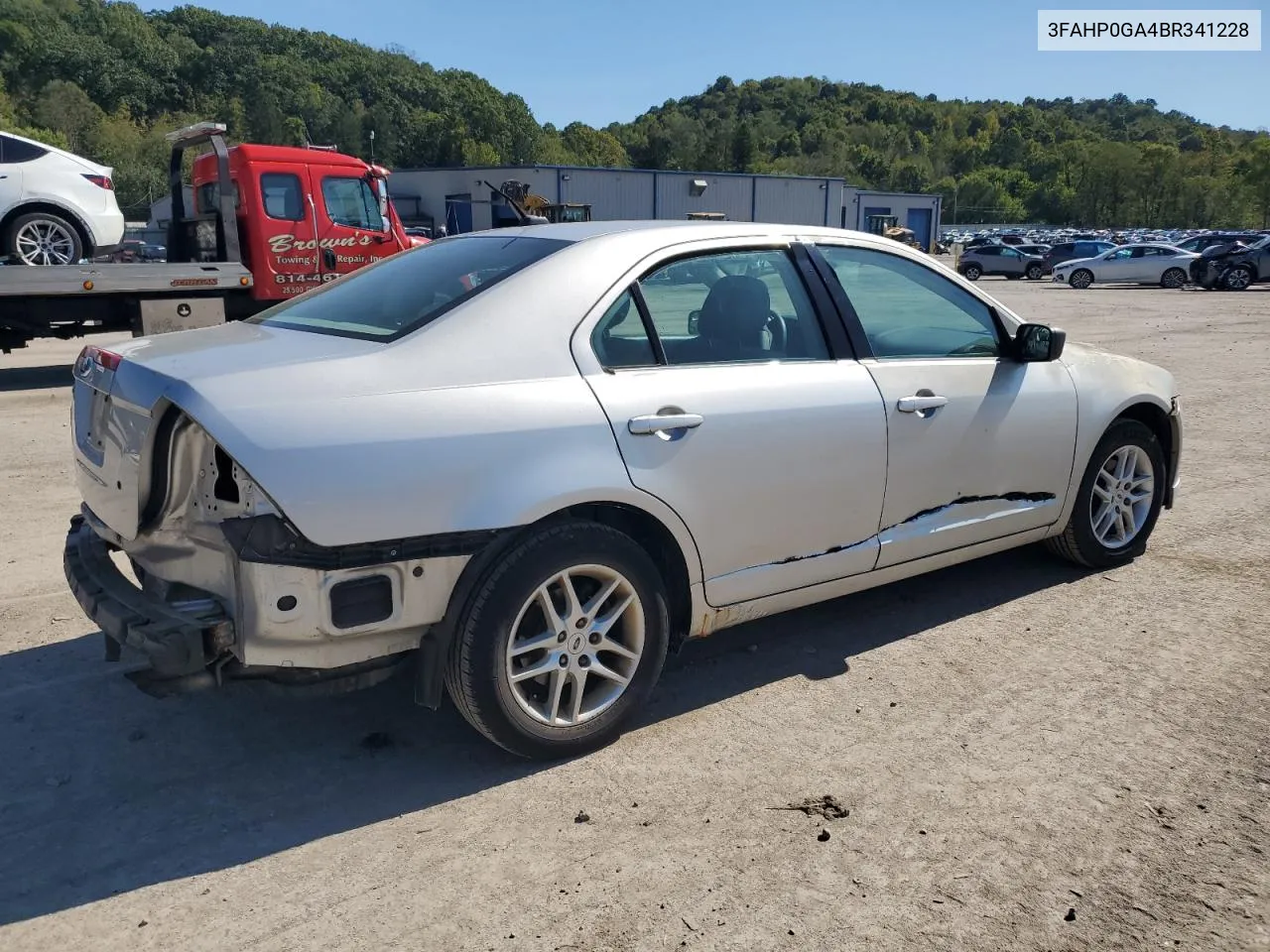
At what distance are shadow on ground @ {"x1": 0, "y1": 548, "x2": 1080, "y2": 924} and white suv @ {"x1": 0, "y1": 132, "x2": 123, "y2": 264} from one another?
9535mm

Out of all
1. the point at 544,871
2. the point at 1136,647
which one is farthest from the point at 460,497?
the point at 1136,647

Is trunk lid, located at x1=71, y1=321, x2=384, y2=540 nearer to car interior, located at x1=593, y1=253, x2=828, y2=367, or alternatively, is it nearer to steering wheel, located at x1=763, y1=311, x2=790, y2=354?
car interior, located at x1=593, y1=253, x2=828, y2=367

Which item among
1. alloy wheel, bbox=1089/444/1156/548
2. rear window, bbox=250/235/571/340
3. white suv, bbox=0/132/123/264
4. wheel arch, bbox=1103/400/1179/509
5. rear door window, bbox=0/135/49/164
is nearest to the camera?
rear window, bbox=250/235/571/340

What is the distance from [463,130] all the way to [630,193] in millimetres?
79544

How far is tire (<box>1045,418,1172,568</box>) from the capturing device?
492 centimetres

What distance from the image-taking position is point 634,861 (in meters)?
2.82

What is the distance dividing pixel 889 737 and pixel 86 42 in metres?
124

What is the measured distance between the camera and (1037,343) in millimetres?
4516

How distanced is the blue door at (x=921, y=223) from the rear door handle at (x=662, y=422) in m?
81.2

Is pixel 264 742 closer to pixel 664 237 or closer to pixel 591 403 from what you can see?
pixel 591 403

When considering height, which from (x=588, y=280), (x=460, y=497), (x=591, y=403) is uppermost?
(x=588, y=280)

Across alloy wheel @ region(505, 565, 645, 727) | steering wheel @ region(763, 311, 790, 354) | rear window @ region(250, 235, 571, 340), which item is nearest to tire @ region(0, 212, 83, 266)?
rear window @ region(250, 235, 571, 340)

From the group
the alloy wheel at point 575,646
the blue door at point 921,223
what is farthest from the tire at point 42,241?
the blue door at point 921,223

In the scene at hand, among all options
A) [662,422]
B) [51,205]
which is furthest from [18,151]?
[662,422]
